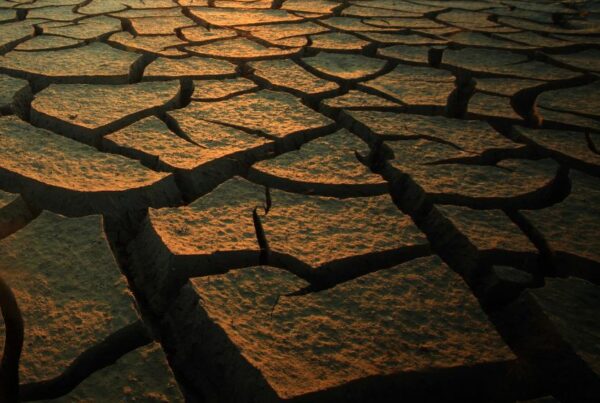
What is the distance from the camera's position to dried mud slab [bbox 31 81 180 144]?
4.38 feet

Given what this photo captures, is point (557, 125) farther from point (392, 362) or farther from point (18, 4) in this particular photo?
point (18, 4)

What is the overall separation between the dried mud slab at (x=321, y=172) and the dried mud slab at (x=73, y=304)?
421 mm

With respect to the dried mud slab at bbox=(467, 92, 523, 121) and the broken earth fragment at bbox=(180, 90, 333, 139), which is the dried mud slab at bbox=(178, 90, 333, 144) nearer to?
the broken earth fragment at bbox=(180, 90, 333, 139)

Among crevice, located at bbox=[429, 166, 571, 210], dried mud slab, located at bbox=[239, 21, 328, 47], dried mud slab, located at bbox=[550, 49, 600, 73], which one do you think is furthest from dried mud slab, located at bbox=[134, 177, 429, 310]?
dried mud slab, located at bbox=[550, 49, 600, 73]

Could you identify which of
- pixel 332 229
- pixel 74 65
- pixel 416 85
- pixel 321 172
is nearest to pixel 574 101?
pixel 416 85

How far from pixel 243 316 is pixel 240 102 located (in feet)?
3.12

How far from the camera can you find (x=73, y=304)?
0.78 meters

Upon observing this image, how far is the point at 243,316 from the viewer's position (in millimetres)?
780

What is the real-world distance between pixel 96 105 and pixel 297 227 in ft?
2.85

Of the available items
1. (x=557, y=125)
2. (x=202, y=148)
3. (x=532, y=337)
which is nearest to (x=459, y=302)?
(x=532, y=337)

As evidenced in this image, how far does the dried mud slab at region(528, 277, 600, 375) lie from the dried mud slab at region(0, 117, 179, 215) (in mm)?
797

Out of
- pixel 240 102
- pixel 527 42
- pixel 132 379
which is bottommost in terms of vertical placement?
pixel 132 379

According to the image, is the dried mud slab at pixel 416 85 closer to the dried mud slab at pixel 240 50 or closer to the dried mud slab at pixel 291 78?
the dried mud slab at pixel 291 78

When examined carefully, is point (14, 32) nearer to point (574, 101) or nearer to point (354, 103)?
point (354, 103)
